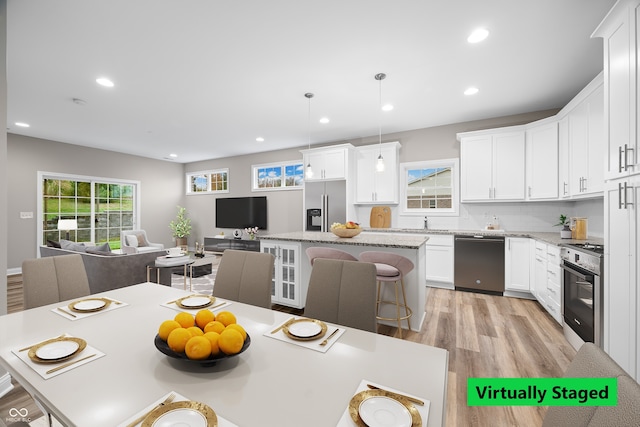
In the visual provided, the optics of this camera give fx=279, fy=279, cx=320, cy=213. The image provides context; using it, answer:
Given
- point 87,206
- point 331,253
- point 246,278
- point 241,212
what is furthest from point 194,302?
point 87,206

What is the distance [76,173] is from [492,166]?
26.9 ft

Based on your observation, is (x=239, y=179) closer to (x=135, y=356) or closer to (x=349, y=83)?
(x=349, y=83)

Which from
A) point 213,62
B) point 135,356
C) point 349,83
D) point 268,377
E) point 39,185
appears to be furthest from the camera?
point 39,185

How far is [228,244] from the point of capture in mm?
7211

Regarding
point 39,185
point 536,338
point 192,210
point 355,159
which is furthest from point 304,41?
point 192,210

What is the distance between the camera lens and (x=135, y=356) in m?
0.96

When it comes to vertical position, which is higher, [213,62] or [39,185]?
[213,62]

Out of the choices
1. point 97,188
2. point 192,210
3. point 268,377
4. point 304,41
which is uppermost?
point 304,41

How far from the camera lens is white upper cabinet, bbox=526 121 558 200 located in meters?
3.67

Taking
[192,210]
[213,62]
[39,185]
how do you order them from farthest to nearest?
[192,210]
[39,185]
[213,62]

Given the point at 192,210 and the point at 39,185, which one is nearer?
the point at 39,185

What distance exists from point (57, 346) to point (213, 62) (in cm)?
273

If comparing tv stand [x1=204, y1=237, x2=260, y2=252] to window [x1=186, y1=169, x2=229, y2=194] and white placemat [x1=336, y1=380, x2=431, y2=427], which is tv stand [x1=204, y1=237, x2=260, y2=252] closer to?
window [x1=186, y1=169, x2=229, y2=194]

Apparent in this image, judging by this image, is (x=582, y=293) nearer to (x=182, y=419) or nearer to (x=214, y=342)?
(x=214, y=342)
